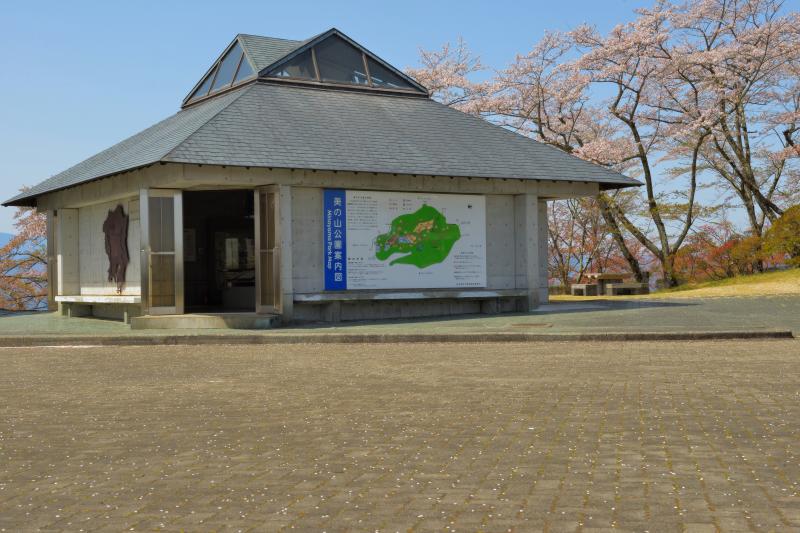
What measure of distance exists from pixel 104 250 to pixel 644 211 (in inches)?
1045

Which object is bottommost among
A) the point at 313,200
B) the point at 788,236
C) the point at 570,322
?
the point at 570,322

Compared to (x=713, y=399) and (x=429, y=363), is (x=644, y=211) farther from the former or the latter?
(x=713, y=399)

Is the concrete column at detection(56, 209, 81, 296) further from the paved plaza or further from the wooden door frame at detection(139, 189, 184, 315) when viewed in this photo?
the wooden door frame at detection(139, 189, 184, 315)

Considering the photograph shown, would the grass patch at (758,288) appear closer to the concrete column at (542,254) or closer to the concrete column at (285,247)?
the concrete column at (542,254)

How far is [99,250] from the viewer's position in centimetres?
2572

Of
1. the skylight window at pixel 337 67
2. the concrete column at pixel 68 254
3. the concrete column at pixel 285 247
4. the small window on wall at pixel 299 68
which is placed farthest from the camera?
the concrete column at pixel 68 254

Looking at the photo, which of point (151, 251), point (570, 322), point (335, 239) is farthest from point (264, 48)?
point (570, 322)

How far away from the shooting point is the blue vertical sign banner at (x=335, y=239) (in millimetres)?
22391

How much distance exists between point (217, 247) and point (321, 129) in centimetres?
762

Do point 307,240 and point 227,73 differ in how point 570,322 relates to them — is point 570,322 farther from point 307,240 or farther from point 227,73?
point 227,73

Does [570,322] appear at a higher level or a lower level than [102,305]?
lower

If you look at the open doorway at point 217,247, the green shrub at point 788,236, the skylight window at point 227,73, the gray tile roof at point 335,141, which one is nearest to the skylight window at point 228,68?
the skylight window at point 227,73

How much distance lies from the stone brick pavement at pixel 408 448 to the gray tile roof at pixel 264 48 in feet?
51.5

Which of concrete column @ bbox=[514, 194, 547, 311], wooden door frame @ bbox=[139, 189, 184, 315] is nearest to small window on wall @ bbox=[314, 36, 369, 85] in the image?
concrete column @ bbox=[514, 194, 547, 311]
